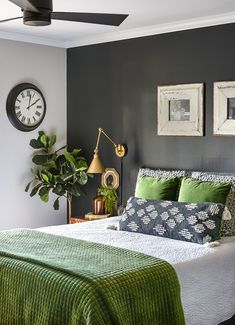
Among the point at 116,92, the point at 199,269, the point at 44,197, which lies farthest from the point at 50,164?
the point at 199,269

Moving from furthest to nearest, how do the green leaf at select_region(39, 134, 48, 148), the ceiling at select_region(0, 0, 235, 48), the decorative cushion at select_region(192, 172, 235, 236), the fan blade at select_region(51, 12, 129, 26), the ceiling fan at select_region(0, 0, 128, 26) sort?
the green leaf at select_region(39, 134, 48, 148) < the ceiling at select_region(0, 0, 235, 48) < the decorative cushion at select_region(192, 172, 235, 236) < the fan blade at select_region(51, 12, 129, 26) < the ceiling fan at select_region(0, 0, 128, 26)

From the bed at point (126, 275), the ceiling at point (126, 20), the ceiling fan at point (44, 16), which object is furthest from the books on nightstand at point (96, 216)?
the ceiling fan at point (44, 16)

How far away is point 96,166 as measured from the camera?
17.7 feet

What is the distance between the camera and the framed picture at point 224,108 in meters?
4.64

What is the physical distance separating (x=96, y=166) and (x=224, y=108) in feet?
4.70

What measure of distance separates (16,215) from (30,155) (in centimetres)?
66

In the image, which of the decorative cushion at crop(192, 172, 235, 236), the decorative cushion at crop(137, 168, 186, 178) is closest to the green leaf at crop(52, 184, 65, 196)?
the decorative cushion at crop(137, 168, 186, 178)

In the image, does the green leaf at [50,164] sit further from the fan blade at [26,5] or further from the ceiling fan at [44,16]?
the fan blade at [26,5]

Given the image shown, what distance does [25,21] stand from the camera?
3.22m

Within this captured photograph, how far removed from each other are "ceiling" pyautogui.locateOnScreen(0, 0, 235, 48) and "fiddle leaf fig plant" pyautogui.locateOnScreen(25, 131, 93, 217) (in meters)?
1.06

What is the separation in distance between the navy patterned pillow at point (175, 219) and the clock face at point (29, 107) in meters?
1.89

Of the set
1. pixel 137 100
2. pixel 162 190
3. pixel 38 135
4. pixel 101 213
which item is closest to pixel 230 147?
pixel 162 190

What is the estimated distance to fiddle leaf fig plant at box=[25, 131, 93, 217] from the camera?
5656mm

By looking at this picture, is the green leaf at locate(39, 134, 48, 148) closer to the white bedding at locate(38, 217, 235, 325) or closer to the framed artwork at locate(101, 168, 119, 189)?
the framed artwork at locate(101, 168, 119, 189)
